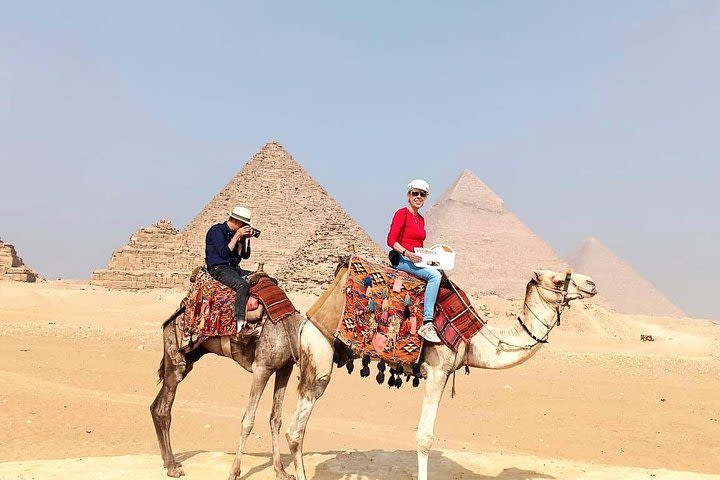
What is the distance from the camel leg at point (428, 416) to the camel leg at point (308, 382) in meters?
0.87

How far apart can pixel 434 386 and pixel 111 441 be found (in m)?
5.42

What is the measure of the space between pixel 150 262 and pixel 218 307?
51725 mm

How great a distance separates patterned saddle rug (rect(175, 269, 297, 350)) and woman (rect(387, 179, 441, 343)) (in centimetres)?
110

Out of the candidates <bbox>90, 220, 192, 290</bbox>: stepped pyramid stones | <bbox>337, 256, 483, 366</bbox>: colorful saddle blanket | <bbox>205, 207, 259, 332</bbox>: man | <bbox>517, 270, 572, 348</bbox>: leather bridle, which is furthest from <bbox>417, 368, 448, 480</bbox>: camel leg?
<bbox>90, 220, 192, 290</bbox>: stepped pyramid stones

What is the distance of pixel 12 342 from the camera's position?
58.0 ft

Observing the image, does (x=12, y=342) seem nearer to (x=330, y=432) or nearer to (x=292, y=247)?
(x=330, y=432)

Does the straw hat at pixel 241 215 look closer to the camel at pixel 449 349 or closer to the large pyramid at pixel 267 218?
the camel at pixel 449 349

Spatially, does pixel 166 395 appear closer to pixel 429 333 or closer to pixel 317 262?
pixel 429 333

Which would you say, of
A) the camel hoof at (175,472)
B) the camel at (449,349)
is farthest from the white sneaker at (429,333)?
the camel hoof at (175,472)

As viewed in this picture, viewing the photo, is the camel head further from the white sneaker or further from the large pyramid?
the large pyramid

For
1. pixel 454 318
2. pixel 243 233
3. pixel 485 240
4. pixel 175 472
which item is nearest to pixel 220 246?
pixel 243 233

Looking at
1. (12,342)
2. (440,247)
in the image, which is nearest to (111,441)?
(440,247)

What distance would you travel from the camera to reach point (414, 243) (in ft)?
18.5

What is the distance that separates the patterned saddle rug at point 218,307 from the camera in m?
5.89
